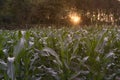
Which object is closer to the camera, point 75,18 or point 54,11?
point 54,11

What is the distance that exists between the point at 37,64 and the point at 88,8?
45.8 metres

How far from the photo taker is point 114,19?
47.0m

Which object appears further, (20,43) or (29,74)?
(29,74)

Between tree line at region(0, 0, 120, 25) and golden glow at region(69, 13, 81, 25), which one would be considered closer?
tree line at region(0, 0, 120, 25)

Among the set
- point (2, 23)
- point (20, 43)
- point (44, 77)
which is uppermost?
point (2, 23)

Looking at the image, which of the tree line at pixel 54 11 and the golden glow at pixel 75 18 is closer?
the tree line at pixel 54 11

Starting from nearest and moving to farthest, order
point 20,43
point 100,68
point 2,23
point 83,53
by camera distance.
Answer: point 20,43 → point 100,68 → point 83,53 → point 2,23

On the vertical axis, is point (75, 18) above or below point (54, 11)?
below

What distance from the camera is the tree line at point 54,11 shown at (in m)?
37.5

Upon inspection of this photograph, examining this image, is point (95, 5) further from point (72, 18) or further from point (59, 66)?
point (59, 66)

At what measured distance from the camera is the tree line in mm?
37500

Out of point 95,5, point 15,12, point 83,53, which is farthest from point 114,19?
point 83,53

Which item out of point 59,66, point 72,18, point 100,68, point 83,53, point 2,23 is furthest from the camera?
point 72,18

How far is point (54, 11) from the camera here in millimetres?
40906
